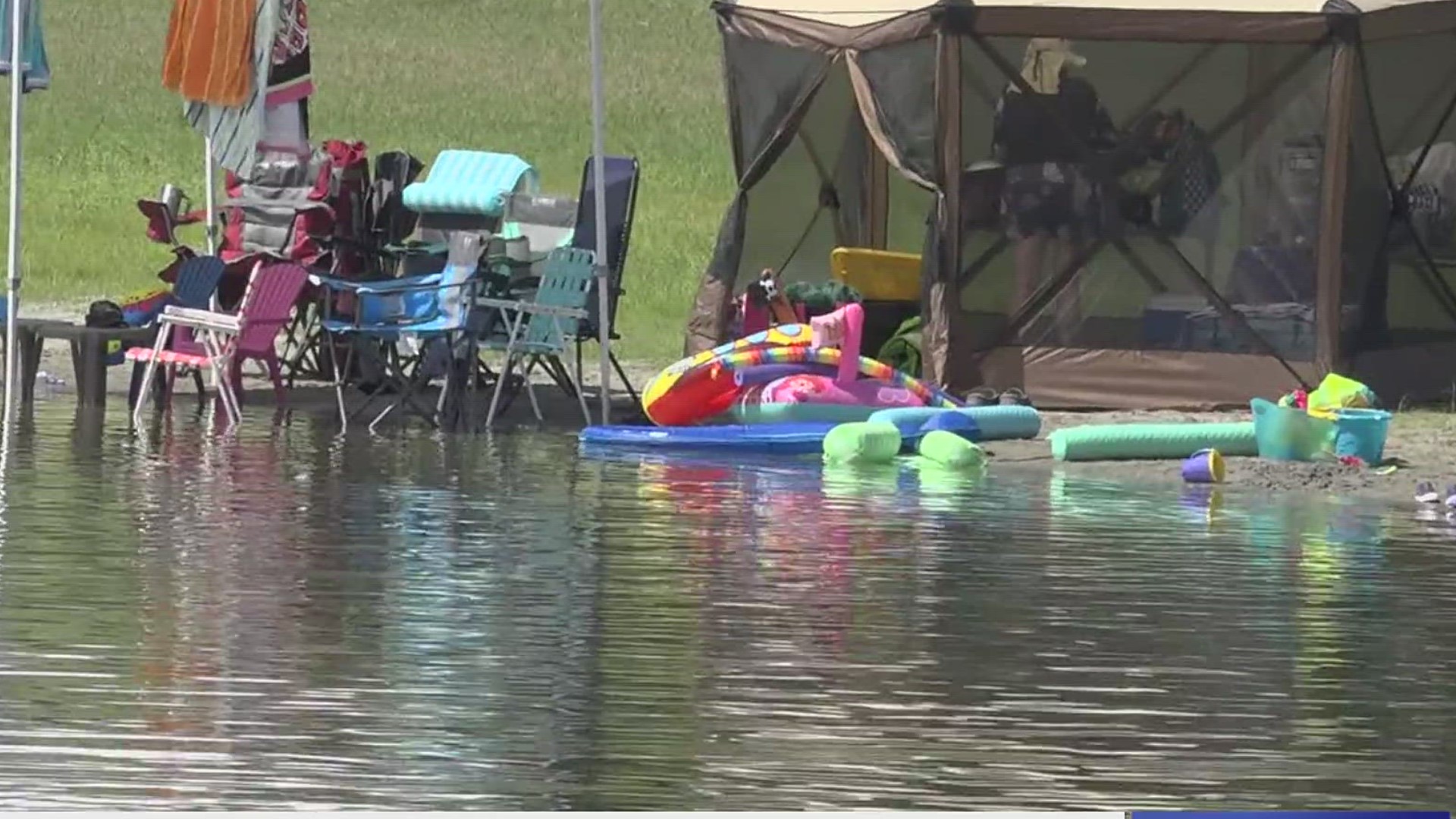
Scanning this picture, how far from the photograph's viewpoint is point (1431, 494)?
1221 cm

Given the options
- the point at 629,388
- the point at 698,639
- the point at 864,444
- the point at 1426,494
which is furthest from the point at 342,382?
the point at 698,639

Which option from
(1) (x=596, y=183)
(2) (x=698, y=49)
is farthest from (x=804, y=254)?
(2) (x=698, y=49)

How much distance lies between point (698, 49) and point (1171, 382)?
27.5 metres

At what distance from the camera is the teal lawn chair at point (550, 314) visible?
45.9 feet

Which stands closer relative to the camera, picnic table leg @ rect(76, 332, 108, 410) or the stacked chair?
the stacked chair

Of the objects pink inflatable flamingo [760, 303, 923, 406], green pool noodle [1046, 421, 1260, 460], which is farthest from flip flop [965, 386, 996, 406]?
green pool noodle [1046, 421, 1260, 460]

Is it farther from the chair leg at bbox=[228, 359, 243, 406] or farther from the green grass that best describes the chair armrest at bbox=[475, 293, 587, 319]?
the green grass

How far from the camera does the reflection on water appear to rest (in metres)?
6.98

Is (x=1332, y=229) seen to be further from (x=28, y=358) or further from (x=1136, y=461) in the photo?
(x=28, y=358)

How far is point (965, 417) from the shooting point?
13.5 metres

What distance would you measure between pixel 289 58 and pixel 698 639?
7.33m

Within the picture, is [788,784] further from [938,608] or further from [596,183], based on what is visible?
[596,183]

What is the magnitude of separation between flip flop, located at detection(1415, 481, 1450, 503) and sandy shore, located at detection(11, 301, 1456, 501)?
63mm

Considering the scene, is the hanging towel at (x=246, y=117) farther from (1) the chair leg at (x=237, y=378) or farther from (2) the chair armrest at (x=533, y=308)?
(2) the chair armrest at (x=533, y=308)
